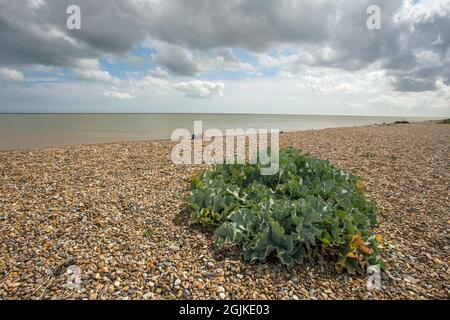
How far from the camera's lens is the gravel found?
2.49m

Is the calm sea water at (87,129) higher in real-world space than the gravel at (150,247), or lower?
higher

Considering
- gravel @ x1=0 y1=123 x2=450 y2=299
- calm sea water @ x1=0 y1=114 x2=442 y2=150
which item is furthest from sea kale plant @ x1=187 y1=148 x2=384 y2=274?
calm sea water @ x1=0 y1=114 x2=442 y2=150

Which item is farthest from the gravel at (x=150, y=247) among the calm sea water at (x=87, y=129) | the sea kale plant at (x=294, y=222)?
the calm sea water at (x=87, y=129)

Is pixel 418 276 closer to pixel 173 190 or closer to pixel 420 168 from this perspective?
pixel 173 190

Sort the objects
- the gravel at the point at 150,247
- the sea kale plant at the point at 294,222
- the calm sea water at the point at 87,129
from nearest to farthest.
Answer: the gravel at the point at 150,247 → the sea kale plant at the point at 294,222 → the calm sea water at the point at 87,129

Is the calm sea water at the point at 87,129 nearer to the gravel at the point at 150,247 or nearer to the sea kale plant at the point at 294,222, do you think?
the gravel at the point at 150,247

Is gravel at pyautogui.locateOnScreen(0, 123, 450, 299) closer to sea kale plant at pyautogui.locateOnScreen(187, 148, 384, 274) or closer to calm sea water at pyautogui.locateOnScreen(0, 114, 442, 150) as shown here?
sea kale plant at pyautogui.locateOnScreen(187, 148, 384, 274)

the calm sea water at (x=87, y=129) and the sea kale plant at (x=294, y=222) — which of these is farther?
the calm sea water at (x=87, y=129)

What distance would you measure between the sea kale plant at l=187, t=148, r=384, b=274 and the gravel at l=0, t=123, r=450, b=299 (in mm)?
144

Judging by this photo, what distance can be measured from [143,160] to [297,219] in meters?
4.71

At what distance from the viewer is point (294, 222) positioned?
2.97m

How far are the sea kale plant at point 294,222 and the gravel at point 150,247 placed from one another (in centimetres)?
14

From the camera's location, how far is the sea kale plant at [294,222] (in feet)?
9.25
